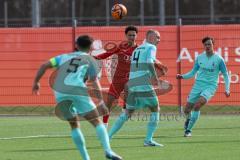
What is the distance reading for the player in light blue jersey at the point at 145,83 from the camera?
49.4 feet

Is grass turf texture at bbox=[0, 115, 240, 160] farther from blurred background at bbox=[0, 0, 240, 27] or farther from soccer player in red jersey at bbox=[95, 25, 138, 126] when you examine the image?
blurred background at bbox=[0, 0, 240, 27]

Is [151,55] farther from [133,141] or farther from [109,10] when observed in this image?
[109,10]

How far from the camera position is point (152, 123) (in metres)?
15.2

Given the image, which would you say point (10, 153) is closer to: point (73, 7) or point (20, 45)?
point (20, 45)

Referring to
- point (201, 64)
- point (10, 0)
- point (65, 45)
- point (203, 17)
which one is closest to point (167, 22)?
point (203, 17)

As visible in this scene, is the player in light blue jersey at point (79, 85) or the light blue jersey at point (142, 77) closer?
the player in light blue jersey at point (79, 85)

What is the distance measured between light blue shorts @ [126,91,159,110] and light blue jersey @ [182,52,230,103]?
86.7 inches

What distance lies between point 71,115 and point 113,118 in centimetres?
1011

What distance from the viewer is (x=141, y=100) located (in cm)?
1538

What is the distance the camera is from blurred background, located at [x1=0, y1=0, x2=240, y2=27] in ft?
138

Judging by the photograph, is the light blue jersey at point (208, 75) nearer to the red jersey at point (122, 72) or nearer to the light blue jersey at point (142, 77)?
the red jersey at point (122, 72)

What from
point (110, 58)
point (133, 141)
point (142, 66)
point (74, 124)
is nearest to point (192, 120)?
point (133, 141)

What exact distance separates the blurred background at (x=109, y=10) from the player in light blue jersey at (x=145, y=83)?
24.8 meters

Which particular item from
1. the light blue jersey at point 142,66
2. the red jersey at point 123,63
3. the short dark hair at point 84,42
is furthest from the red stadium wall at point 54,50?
the short dark hair at point 84,42
